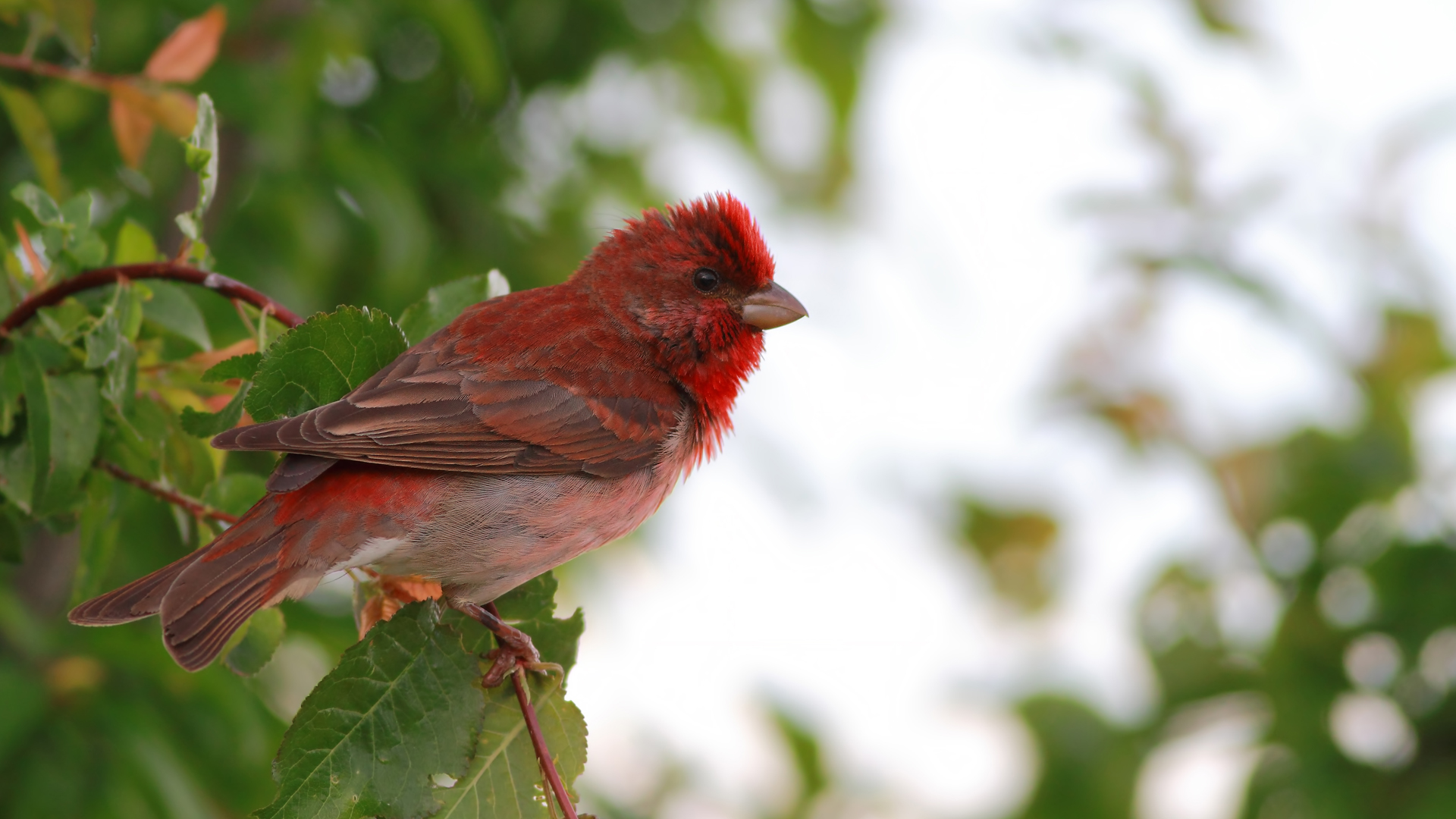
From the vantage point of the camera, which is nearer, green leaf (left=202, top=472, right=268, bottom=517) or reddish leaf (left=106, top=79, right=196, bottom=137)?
green leaf (left=202, top=472, right=268, bottom=517)

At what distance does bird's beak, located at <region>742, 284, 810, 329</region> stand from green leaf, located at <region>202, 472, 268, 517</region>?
1.39m

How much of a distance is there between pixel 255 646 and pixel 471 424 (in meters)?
0.65

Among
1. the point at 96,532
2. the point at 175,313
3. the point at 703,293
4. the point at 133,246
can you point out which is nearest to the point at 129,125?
the point at 133,246

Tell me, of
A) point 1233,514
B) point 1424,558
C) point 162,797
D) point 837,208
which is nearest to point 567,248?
point 837,208

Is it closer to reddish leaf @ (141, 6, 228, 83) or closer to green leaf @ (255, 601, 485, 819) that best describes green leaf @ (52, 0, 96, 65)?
reddish leaf @ (141, 6, 228, 83)

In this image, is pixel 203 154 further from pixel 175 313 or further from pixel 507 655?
pixel 507 655

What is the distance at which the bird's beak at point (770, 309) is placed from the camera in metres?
3.48

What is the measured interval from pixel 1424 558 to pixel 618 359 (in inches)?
116

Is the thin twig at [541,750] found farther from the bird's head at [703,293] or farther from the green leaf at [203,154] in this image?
the bird's head at [703,293]

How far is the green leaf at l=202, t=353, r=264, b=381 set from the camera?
239cm

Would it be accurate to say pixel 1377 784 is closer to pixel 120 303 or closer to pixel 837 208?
pixel 837 208

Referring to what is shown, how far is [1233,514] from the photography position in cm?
502

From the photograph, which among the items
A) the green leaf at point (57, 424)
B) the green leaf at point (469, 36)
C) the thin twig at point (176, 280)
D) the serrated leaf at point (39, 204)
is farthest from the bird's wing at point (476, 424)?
the green leaf at point (469, 36)

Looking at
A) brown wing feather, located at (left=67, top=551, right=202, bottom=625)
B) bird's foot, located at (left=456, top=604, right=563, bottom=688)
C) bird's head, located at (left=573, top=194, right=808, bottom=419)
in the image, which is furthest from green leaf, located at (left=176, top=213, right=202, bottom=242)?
bird's head, located at (left=573, top=194, right=808, bottom=419)
